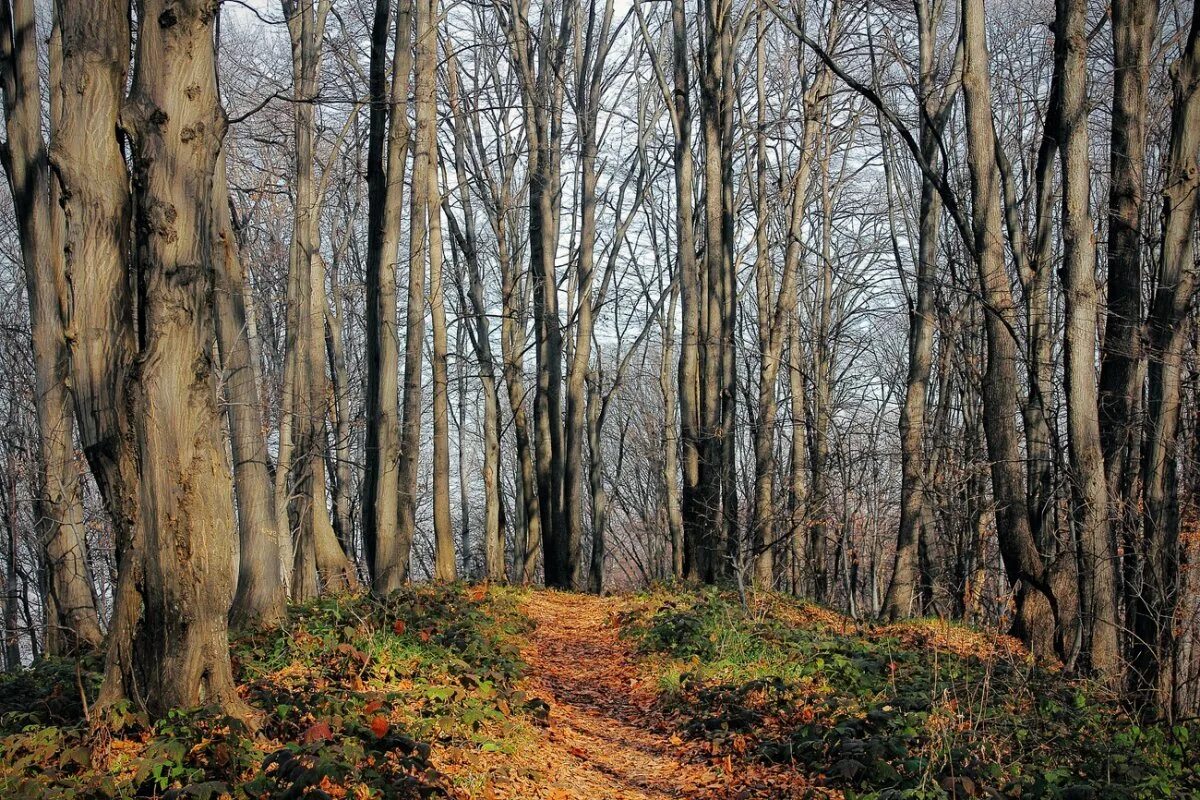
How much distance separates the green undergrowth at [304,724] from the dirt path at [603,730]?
38 centimetres

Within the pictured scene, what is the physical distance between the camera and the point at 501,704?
6633 millimetres

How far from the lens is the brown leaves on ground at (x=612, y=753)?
225 inches

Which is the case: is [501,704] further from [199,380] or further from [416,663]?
[199,380]

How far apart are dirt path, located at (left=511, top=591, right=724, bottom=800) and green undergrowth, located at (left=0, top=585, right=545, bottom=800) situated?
0.38m

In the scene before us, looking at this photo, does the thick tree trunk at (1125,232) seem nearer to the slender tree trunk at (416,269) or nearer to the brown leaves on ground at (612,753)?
the brown leaves on ground at (612,753)

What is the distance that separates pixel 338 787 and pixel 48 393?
6.84 metres

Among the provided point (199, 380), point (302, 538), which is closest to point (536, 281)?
point (302, 538)

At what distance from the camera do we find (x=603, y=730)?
746 centimetres

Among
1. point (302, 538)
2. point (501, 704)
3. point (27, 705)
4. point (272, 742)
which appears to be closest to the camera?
point (272, 742)

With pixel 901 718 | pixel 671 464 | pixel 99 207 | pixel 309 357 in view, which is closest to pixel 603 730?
pixel 901 718

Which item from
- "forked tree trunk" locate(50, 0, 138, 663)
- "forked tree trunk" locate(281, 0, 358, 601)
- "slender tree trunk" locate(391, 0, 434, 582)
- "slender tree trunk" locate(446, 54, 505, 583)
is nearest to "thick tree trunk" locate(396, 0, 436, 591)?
"slender tree trunk" locate(391, 0, 434, 582)

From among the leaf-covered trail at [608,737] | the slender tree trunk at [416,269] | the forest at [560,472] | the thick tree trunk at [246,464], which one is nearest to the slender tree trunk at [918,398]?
the forest at [560,472]

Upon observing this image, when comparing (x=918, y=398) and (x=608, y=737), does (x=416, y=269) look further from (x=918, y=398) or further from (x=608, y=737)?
(x=608, y=737)

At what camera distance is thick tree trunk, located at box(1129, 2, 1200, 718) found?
Result: 24.2 feet
